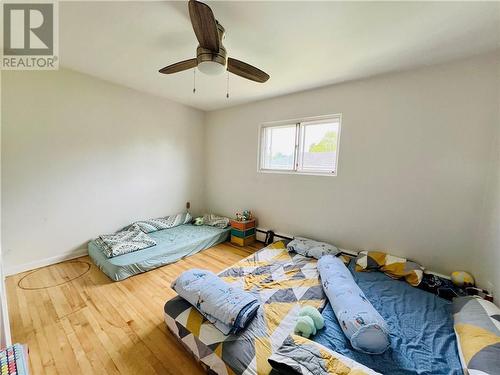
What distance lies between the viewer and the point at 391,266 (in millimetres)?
2113

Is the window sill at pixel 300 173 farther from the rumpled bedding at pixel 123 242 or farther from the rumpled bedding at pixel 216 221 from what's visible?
the rumpled bedding at pixel 123 242

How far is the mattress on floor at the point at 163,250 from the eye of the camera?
7.32ft

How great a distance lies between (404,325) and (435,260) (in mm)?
1028

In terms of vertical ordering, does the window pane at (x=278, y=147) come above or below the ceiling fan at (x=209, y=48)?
below

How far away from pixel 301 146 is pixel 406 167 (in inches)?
50.8

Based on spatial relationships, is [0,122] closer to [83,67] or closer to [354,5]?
[83,67]

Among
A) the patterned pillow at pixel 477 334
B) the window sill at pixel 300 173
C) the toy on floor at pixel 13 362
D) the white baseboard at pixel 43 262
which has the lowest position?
the white baseboard at pixel 43 262

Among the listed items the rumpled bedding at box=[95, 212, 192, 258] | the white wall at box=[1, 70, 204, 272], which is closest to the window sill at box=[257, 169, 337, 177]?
the white wall at box=[1, 70, 204, 272]

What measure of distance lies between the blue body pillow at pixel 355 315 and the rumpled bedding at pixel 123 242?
226cm

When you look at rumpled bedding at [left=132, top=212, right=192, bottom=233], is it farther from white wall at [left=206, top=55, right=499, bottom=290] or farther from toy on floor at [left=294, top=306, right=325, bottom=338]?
toy on floor at [left=294, top=306, right=325, bottom=338]

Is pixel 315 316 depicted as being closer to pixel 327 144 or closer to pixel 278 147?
pixel 327 144

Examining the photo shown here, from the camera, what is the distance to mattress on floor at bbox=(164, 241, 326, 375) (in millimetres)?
1185

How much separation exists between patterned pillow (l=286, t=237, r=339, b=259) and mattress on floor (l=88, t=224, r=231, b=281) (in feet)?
4.09

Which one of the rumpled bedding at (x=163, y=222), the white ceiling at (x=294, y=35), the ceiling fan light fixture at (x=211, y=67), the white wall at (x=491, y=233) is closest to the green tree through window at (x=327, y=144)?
the white ceiling at (x=294, y=35)
